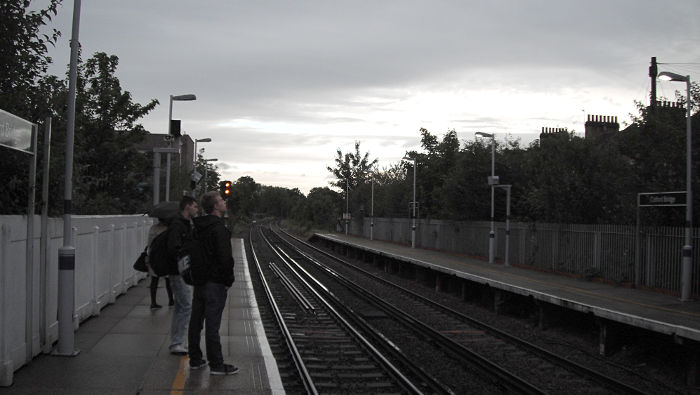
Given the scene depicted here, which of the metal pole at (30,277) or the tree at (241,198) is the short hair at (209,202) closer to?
the metal pole at (30,277)

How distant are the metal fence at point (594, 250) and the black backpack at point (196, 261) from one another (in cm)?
1315

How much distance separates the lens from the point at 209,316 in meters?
6.54

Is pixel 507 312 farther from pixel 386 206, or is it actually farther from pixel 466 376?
pixel 386 206

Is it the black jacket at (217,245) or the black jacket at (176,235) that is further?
the black jacket at (176,235)

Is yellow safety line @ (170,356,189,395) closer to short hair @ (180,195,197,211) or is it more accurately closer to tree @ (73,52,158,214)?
short hair @ (180,195,197,211)

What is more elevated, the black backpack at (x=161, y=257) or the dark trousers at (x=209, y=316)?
the black backpack at (x=161, y=257)

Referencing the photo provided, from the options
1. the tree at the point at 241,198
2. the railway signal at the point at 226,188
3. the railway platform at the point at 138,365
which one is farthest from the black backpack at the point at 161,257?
the tree at the point at 241,198

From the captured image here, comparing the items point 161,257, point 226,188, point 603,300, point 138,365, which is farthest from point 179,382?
point 226,188

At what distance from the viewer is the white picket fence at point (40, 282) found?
19.8 ft

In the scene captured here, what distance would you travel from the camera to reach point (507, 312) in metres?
15.9

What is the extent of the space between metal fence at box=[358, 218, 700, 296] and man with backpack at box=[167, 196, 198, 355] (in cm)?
1269

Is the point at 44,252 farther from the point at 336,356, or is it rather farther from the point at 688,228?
the point at 688,228

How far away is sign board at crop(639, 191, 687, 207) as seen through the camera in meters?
15.3

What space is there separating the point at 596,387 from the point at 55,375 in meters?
6.50
